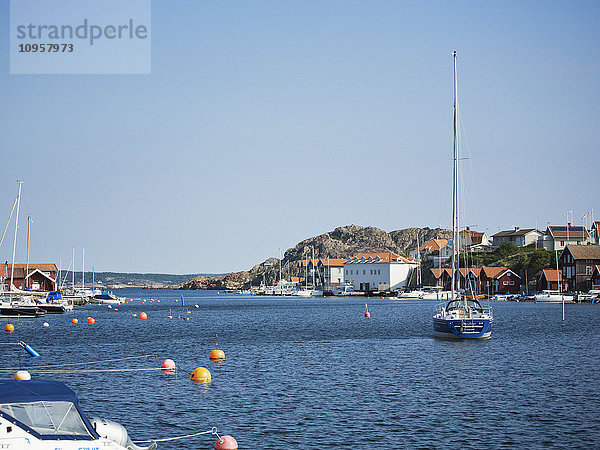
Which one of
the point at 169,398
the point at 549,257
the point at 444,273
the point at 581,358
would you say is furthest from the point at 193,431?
the point at 444,273

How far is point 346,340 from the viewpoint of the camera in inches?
2354

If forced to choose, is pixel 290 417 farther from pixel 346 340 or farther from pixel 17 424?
pixel 346 340

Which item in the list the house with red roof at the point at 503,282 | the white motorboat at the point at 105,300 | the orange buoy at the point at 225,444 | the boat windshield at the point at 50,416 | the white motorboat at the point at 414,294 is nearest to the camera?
the boat windshield at the point at 50,416

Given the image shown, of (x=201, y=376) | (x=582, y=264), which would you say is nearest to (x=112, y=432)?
(x=201, y=376)

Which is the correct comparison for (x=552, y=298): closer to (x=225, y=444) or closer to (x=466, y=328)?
(x=466, y=328)

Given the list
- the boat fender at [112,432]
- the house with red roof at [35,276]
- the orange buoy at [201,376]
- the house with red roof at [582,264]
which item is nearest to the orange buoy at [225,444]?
the boat fender at [112,432]

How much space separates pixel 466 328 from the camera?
54875mm

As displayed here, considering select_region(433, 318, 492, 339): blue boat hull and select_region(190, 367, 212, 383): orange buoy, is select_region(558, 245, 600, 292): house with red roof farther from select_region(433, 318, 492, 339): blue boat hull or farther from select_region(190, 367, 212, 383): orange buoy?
select_region(190, 367, 212, 383): orange buoy

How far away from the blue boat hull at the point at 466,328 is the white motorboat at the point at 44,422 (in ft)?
128

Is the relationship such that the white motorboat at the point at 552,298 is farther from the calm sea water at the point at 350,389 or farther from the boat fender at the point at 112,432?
the boat fender at the point at 112,432

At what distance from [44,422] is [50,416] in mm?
216

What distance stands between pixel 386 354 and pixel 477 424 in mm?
22120

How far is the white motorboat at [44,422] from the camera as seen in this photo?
58.6ft

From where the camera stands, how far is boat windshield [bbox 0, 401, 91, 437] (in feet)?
60.4
